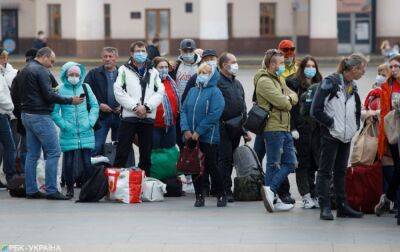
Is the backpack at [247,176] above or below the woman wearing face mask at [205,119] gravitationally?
below

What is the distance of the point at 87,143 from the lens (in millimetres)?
14453

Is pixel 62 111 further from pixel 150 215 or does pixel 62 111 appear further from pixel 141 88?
pixel 150 215

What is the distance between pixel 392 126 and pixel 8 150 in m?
5.45

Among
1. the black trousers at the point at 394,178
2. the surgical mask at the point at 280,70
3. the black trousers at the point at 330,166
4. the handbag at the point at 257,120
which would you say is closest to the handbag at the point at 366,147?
the black trousers at the point at 394,178

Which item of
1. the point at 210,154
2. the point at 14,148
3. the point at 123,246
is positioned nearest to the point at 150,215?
the point at 210,154

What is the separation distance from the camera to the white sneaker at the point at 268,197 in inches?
514

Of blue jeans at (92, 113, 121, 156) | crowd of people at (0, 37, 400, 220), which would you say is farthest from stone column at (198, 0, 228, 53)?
crowd of people at (0, 37, 400, 220)

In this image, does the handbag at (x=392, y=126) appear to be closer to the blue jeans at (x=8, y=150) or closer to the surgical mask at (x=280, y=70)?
the surgical mask at (x=280, y=70)

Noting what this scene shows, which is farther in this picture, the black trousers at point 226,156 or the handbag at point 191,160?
the black trousers at point 226,156

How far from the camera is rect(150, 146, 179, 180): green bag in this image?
580 inches

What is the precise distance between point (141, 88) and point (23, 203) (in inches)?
80.8

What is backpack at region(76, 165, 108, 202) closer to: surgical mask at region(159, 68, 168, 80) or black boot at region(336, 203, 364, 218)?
surgical mask at region(159, 68, 168, 80)

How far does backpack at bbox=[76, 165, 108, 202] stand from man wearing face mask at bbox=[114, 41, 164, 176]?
474mm

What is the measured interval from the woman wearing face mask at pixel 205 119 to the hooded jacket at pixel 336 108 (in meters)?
Answer: 1.56
